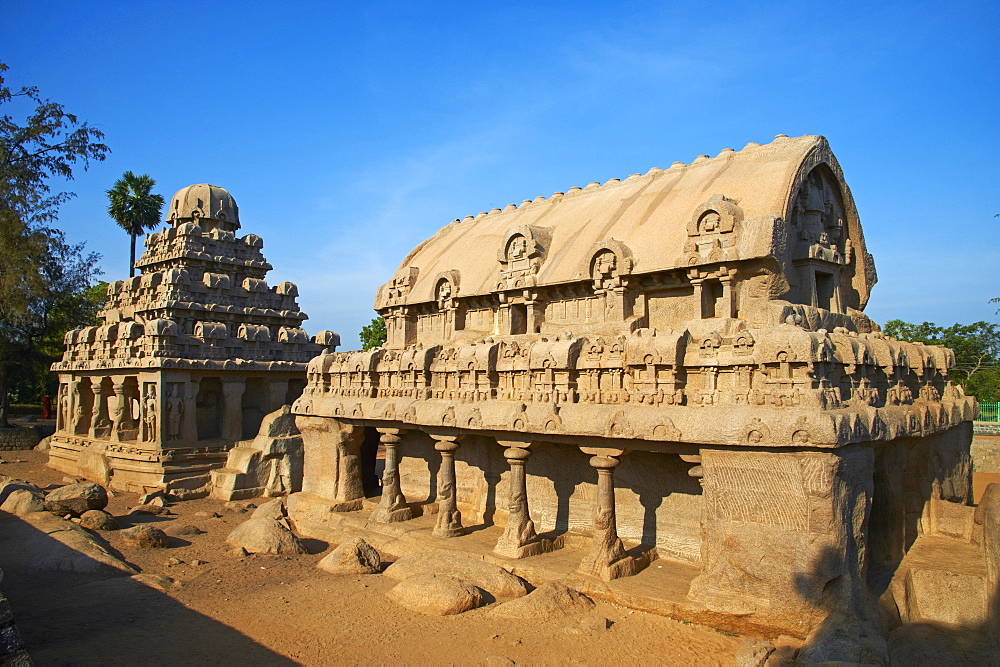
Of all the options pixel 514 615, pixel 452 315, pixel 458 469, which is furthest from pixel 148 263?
pixel 514 615

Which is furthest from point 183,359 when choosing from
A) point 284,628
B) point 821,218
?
point 821,218

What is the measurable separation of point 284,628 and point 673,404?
19.3 ft

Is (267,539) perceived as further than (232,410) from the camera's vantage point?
No

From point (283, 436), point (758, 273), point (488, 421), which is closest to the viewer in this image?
point (758, 273)

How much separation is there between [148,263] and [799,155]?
2055cm

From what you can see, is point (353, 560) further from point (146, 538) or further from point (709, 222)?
point (709, 222)

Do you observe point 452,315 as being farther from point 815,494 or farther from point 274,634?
point 815,494

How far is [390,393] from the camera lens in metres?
13.2

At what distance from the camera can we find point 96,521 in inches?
572

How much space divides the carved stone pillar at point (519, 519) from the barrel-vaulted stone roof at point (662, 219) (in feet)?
→ 10.8

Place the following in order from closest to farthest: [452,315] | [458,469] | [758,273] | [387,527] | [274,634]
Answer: [274,634], [758,273], [387,527], [458,469], [452,315]

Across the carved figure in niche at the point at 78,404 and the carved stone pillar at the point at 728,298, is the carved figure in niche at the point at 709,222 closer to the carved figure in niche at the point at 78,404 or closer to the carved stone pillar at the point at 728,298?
the carved stone pillar at the point at 728,298

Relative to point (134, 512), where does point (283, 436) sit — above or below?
above

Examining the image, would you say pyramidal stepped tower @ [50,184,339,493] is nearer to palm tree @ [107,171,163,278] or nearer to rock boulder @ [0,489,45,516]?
rock boulder @ [0,489,45,516]
